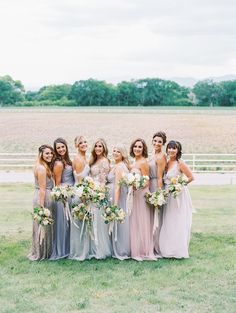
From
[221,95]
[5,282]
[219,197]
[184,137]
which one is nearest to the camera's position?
[5,282]

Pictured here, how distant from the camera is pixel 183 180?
779cm

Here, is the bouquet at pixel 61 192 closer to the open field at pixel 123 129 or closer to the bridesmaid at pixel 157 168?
the bridesmaid at pixel 157 168

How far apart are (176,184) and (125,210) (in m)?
0.84

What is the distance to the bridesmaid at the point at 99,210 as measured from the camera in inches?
306

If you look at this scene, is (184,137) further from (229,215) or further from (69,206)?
(69,206)

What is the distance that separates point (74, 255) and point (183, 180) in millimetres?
1906

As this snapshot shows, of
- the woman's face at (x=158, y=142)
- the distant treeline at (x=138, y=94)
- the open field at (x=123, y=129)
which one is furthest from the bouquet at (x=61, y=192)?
the distant treeline at (x=138, y=94)

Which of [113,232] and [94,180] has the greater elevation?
[94,180]

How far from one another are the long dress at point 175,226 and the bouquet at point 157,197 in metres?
0.20

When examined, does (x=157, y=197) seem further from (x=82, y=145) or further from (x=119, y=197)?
A: (x=82, y=145)

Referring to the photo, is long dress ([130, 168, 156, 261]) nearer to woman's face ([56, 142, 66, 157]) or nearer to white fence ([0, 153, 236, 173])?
woman's face ([56, 142, 66, 157])

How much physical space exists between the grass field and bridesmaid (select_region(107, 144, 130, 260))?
→ 279 millimetres

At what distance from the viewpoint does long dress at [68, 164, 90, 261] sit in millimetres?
7859

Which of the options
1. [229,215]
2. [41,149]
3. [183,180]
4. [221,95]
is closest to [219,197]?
[229,215]
